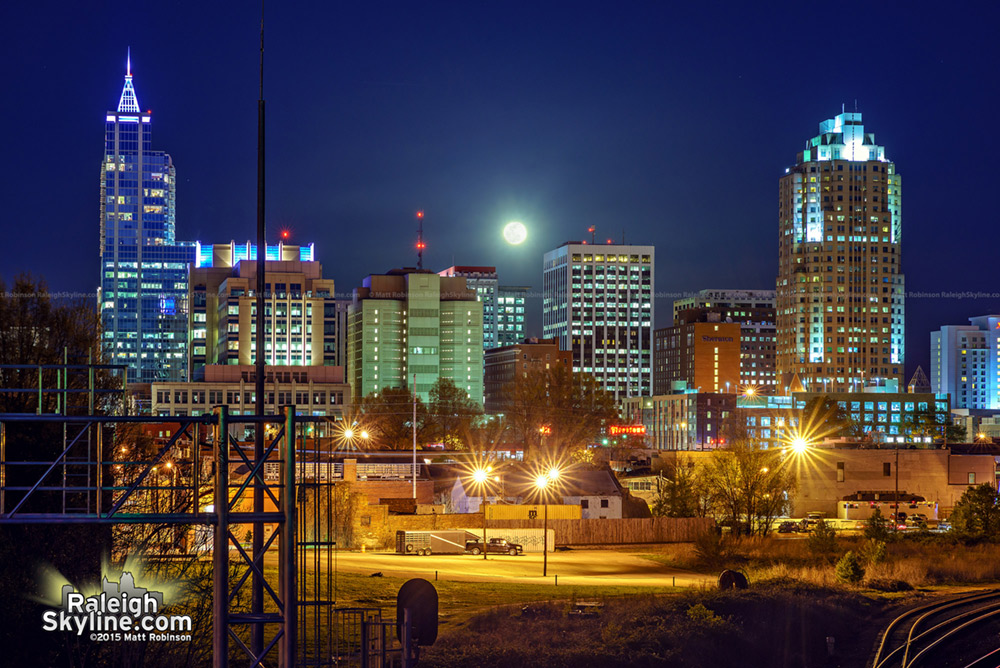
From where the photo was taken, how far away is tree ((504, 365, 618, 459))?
455 ft

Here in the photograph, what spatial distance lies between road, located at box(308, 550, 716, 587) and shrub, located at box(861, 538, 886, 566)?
330 inches

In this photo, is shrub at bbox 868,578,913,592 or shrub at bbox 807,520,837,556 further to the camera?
shrub at bbox 807,520,837,556

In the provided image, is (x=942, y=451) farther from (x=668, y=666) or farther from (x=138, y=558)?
(x=138, y=558)

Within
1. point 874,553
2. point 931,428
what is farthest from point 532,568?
point 931,428

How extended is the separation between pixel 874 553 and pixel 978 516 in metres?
14.6

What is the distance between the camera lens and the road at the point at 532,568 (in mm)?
52094

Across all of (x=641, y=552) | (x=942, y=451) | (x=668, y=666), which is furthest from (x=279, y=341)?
(x=668, y=666)

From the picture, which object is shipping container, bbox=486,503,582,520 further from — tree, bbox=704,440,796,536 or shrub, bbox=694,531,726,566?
tree, bbox=704,440,796,536

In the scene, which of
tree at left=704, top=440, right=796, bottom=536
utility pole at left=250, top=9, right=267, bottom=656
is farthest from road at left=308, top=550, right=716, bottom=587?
utility pole at left=250, top=9, right=267, bottom=656

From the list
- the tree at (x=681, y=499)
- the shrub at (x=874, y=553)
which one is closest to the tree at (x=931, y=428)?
the tree at (x=681, y=499)

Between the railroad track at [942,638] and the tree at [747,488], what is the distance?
95.9 feet

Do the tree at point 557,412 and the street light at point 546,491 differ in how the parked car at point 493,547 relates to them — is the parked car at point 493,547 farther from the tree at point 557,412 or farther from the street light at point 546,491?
the tree at point 557,412

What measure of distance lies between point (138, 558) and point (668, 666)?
15.8 metres

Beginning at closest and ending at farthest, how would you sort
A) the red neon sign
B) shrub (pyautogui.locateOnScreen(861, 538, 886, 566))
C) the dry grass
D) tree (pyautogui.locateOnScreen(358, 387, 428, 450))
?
the dry grass, shrub (pyautogui.locateOnScreen(861, 538, 886, 566)), tree (pyautogui.locateOnScreen(358, 387, 428, 450)), the red neon sign
